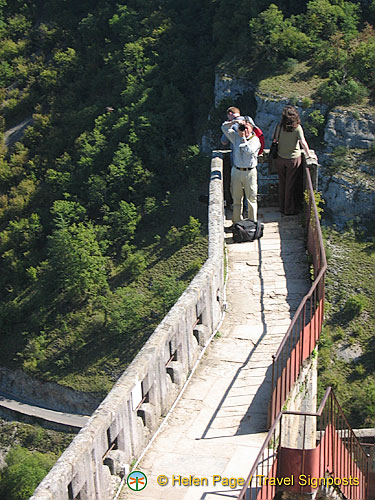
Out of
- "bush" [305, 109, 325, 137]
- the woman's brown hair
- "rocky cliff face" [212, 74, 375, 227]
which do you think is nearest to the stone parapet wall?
the woman's brown hair

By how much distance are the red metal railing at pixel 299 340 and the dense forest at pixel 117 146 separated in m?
32.0

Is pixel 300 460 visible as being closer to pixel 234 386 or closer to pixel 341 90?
pixel 234 386

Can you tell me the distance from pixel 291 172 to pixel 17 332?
35.2 meters

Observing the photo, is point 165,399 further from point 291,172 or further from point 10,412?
point 10,412

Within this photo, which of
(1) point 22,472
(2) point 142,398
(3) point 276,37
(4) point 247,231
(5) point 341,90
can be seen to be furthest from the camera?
(3) point 276,37

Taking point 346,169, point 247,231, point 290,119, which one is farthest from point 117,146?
point 290,119

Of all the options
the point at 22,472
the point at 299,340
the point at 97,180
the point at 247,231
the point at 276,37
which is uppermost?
the point at 276,37

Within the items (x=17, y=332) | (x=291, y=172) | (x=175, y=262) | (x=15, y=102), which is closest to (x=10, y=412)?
(x=17, y=332)

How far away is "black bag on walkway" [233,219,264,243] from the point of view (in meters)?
14.4

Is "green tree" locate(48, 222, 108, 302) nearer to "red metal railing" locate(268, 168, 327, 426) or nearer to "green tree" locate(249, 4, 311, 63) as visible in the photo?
"green tree" locate(249, 4, 311, 63)

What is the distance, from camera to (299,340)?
10883 mm

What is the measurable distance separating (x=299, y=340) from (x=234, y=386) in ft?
Answer: 2.95

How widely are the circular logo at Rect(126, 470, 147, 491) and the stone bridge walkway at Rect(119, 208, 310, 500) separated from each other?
54 millimetres

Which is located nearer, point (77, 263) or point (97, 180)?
point (77, 263)
